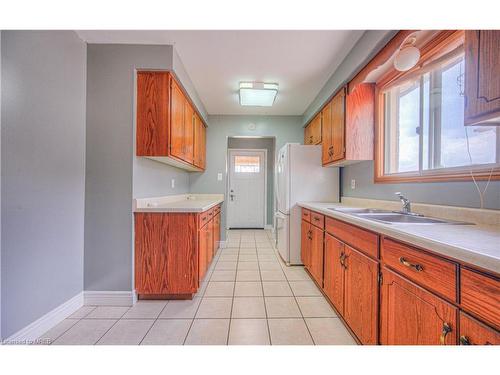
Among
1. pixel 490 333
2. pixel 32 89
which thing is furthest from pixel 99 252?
pixel 490 333

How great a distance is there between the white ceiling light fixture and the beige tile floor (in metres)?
2.00

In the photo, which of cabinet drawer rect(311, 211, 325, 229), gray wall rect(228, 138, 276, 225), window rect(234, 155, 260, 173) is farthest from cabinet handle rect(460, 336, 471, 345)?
window rect(234, 155, 260, 173)

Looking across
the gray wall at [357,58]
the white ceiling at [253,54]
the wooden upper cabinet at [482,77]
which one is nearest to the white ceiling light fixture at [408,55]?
the gray wall at [357,58]

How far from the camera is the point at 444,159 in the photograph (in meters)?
1.56

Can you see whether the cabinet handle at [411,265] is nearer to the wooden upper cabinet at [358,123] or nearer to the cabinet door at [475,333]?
the cabinet door at [475,333]

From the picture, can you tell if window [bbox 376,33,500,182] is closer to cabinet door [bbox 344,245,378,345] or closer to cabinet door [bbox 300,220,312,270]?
cabinet door [bbox 344,245,378,345]

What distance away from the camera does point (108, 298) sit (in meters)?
1.98

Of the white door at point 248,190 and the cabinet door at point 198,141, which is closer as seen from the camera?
the cabinet door at point 198,141

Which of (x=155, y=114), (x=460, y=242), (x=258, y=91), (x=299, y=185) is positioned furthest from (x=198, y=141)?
(x=460, y=242)

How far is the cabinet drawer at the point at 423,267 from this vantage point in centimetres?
77

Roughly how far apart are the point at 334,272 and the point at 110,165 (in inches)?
86.1

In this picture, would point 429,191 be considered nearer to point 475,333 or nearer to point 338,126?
point 475,333

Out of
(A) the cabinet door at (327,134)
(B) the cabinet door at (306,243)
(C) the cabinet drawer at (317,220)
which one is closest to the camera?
(C) the cabinet drawer at (317,220)

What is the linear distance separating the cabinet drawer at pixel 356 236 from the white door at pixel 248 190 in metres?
3.73
